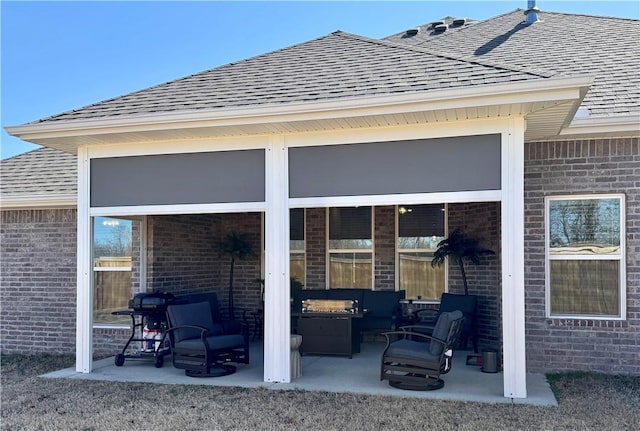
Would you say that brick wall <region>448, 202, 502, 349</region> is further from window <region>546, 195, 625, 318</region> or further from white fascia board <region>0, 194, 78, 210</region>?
white fascia board <region>0, 194, 78, 210</region>

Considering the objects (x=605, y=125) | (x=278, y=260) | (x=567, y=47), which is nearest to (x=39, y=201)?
(x=278, y=260)

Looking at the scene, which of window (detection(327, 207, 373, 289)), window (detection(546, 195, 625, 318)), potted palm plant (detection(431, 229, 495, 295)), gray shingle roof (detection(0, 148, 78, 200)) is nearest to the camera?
window (detection(546, 195, 625, 318))

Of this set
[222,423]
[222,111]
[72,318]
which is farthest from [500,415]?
[72,318]

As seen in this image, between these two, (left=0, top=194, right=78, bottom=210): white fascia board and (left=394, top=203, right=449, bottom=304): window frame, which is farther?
(left=394, top=203, right=449, bottom=304): window frame

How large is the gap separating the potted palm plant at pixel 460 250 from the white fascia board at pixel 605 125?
263 centimetres

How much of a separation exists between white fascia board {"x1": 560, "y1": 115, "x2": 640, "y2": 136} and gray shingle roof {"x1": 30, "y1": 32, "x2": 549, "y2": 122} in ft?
5.26

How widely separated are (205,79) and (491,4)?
30.6ft

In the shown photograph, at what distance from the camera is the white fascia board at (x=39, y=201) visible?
31.9ft

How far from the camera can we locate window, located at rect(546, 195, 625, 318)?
766 centimetres

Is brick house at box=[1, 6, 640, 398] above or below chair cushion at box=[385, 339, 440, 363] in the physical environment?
above

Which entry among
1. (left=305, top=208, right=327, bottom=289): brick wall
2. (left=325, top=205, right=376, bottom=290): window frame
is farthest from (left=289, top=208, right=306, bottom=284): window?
(left=325, top=205, right=376, bottom=290): window frame

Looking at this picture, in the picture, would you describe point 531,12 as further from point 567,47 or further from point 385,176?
point 385,176

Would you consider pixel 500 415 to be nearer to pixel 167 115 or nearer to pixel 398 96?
pixel 398 96

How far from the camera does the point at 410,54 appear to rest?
7.64 m
